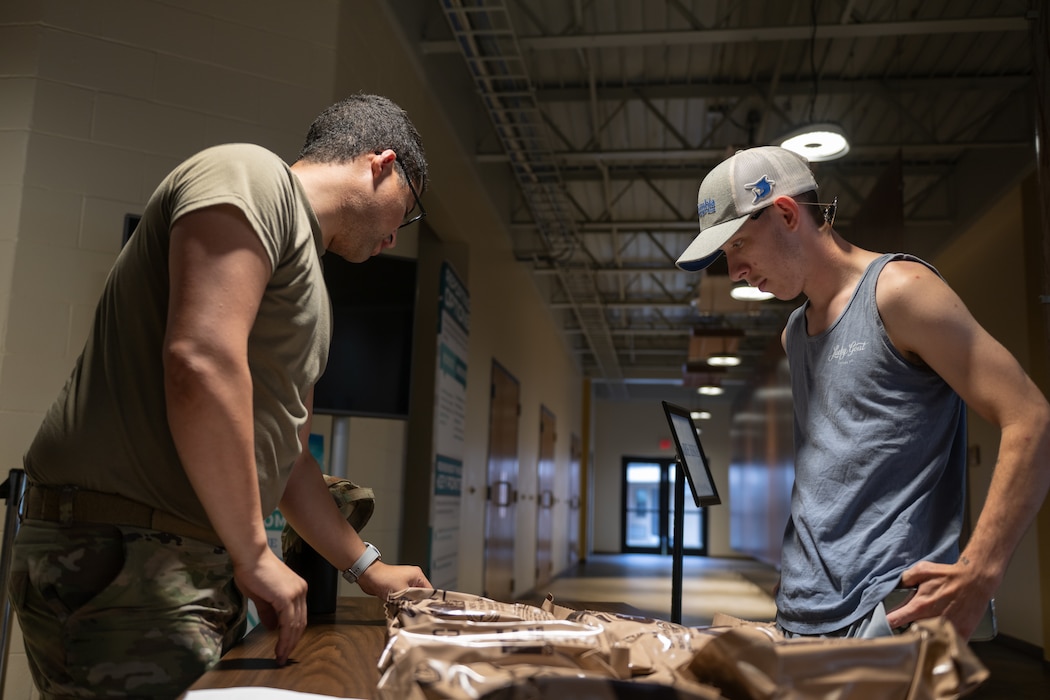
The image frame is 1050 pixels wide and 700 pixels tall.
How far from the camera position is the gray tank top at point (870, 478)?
1.22 meters

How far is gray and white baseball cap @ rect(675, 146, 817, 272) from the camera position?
1421mm

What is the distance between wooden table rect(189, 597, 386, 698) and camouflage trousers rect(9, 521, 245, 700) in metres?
0.07

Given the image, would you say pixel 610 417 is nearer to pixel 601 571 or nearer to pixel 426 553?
pixel 601 571

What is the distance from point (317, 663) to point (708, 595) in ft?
33.8

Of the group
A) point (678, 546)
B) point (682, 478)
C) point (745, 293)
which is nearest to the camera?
point (678, 546)

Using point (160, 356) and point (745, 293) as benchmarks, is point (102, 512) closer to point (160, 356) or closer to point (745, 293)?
point (160, 356)

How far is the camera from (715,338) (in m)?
11.3

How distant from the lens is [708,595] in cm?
1074

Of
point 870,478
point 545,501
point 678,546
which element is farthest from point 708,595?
point 870,478

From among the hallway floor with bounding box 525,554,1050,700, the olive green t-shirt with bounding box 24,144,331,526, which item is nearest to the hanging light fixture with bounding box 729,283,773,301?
the hallway floor with bounding box 525,554,1050,700

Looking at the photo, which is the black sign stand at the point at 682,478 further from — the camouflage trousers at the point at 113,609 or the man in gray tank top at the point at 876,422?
the camouflage trousers at the point at 113,609

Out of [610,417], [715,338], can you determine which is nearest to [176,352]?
[715,338]

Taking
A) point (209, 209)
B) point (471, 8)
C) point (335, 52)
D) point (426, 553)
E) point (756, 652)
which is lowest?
point (426, 553)

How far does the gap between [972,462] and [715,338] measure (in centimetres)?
419
